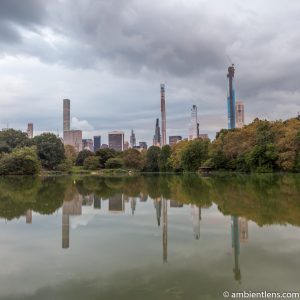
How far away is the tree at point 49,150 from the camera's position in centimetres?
8556

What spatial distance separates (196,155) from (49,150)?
34.1m

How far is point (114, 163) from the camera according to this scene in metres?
100

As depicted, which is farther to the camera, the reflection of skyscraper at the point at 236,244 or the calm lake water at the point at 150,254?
the reflection of skyscraper at the point at 236,244

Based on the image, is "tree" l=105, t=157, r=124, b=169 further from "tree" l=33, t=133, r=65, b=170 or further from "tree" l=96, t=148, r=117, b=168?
"tree" l=33, t=133, r=65, b=170

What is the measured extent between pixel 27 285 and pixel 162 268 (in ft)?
8.16

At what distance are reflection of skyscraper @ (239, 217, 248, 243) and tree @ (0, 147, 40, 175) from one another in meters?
59.4

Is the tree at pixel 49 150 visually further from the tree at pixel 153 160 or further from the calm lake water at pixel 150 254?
the calm lake water at pixel 150 254

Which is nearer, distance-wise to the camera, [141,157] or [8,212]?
[8,212]

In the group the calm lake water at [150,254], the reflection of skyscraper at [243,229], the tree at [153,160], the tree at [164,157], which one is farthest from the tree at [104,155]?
the reflection of skyscraper at [243,229]

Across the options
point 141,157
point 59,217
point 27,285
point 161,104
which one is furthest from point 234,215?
point 161,104

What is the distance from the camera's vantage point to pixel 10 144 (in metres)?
87.1

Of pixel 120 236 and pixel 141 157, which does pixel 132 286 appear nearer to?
pixel 120 236

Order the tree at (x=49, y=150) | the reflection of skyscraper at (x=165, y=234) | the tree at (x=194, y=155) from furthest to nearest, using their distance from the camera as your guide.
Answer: the tree at (x=49, y=150)
the tree at (x=194, y=155)
the reflection of skyscraper at (x=165, y=234)

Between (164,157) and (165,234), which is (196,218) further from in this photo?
(164,157)
